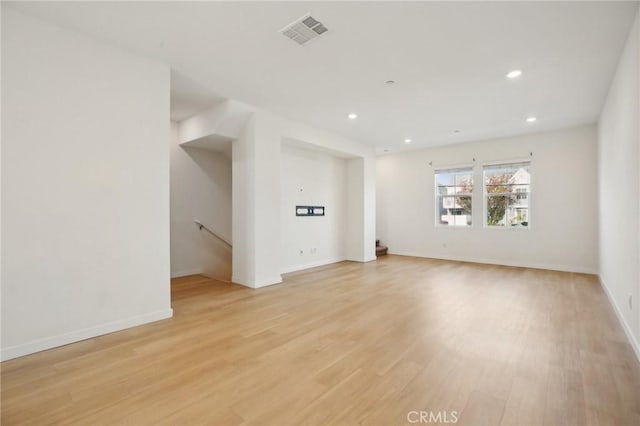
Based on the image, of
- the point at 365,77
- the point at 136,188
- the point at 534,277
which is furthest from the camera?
the point at 534,277

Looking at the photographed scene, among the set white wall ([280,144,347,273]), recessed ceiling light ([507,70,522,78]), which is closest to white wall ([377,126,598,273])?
white wall ([280,144,347,273])

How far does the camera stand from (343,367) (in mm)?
2350

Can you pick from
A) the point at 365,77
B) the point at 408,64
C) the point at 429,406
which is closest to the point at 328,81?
the point at 365,77

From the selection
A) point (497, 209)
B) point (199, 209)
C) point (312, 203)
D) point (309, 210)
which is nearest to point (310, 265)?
point (309, 210)

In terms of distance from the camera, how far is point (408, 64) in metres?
3.43

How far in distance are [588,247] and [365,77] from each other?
5.80m

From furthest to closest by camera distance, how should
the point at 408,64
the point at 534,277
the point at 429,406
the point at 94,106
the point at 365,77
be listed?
the point at 534,277
the point at 365,77
the point at 408,64
the point at 94,106
the point at 429,406

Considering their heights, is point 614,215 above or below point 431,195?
below

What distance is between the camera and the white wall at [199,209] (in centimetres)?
587

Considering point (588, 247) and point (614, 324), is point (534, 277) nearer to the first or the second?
point (588, 247)

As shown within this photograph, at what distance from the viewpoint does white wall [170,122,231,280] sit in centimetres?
587

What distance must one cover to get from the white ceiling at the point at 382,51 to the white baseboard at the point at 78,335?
2.88 metres

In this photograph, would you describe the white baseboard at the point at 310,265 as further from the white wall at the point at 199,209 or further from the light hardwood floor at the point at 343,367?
the light hardwood floor at the point at 343,367

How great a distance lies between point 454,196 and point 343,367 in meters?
6.52
